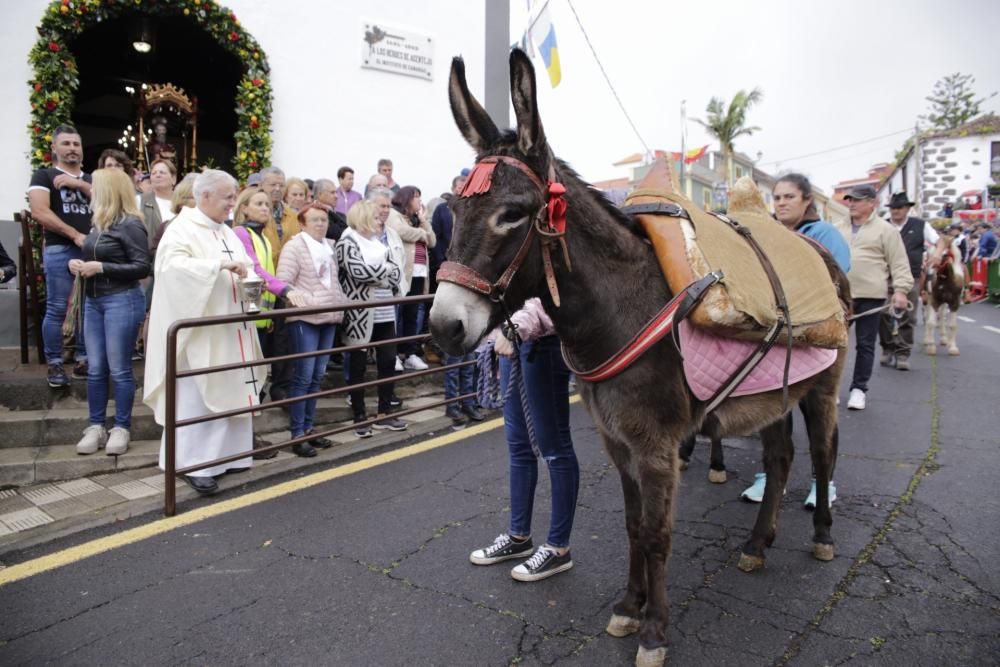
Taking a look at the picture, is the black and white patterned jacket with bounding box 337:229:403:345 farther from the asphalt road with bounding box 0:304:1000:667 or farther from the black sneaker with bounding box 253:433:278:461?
the asphalt road with bounding box 0:304:1000:667

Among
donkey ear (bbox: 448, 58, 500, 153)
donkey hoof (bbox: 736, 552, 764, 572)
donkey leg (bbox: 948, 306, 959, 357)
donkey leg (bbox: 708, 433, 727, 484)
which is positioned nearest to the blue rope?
donkey ear (bbox: 448, 58, 500, 153)

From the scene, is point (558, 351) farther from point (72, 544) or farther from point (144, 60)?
point (144, 60)

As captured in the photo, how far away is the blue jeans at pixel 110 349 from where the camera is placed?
4.81m

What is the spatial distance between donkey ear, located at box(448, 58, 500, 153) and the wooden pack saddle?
0.79 meters

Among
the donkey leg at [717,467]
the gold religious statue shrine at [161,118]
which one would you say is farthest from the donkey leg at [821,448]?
the gold religious statue shrine at [161,118]

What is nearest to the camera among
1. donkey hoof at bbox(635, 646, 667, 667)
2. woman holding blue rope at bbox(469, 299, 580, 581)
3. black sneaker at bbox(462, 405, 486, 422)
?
donkey hoof at bbox(635, 646, 667, 667)

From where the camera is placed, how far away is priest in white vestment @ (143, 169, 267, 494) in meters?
4.45

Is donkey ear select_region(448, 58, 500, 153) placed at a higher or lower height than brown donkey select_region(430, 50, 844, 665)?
higher

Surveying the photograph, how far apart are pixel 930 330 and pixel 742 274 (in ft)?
31.5

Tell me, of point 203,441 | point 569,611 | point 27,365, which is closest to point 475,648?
point 569,611

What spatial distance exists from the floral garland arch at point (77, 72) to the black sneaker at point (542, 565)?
24.4 feet

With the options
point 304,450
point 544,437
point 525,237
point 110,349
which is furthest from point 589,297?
point 110,349

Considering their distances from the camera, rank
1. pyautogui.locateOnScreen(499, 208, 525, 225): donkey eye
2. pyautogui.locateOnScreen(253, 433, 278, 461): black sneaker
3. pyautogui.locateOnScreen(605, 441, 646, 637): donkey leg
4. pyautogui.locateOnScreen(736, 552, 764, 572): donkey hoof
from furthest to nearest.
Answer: pyautogui.locateOnScreen(253, 433, 278, 461): black sneaker → pyautogui.locateOnScreen(736, 552, 764, 572): donkey hoof → pyautogui.locateOnScreen(605, 441, 646, 637): donkey leg → pyautogui.locateOnScreen(499, 208, 525, 225): donkey eye

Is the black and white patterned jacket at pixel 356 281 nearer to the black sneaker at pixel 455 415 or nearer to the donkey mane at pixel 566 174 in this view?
the black sneaker at pixel 455 415
